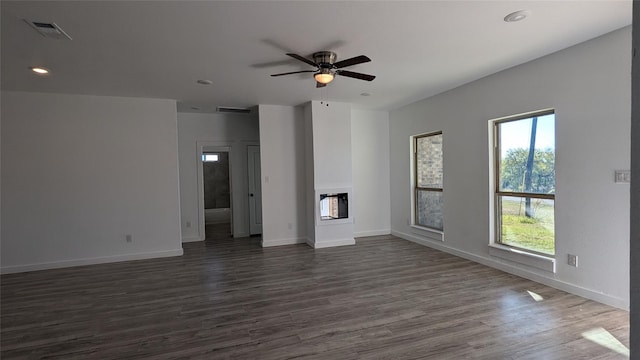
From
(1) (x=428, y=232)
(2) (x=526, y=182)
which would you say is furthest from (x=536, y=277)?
(1) (x=428, y=232)

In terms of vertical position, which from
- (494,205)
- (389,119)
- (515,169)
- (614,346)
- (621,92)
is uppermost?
(389,119)

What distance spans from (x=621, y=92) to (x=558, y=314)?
2193 mm

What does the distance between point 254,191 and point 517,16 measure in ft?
18.6

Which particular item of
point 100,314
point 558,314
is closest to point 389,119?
point 558,314

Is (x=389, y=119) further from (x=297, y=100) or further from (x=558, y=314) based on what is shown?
(x=558, y=314)

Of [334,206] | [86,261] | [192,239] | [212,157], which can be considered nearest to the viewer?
[86,261]

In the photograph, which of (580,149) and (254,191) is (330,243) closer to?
(254,191)

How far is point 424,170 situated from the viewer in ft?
20.1

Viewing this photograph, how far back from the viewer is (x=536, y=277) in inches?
154

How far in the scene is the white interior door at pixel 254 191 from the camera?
7.14m

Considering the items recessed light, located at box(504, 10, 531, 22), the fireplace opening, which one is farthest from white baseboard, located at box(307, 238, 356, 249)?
recessed light, located at box(504, 10, 531, 22)

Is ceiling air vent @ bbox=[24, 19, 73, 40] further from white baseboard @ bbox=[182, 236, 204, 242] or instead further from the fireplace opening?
white baseboard @ bbox=[182, 236, 204, 242]

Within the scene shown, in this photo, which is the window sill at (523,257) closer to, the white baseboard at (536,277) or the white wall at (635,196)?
the white baseboard at (536,277)

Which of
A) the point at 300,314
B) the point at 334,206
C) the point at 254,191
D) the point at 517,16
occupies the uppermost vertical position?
the point at 517,16
